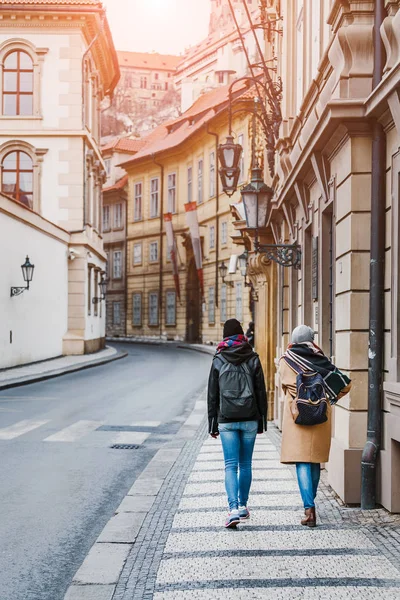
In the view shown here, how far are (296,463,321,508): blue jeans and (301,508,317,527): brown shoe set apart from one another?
52mm

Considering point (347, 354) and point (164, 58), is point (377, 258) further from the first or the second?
point (164, 58)

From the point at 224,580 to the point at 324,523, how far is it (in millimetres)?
1976

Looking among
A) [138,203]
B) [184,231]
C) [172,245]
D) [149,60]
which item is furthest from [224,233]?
[149,60]

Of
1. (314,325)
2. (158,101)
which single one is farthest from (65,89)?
(158,101)

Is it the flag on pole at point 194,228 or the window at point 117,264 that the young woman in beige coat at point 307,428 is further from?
the window at point 117,264

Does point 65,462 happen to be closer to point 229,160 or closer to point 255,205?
point 255,205

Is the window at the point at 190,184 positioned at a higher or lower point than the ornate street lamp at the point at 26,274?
higher

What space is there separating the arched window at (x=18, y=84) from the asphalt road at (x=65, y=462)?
18508 mm

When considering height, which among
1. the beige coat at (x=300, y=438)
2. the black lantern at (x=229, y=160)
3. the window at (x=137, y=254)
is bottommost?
the beige coat at (x=300, y=438)

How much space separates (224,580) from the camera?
18.0ft

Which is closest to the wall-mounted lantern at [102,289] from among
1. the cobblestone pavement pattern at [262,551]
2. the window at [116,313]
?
the window at [116,313]

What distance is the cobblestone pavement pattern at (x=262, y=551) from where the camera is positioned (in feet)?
17.4

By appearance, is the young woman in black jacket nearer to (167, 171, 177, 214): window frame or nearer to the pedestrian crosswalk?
the pedestrian crosswalk

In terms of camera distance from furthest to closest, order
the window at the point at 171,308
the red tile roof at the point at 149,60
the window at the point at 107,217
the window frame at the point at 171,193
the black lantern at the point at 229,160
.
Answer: the red tile roof at the point at 149,60
the window at the point at 107,217
the window at the point at 171,308
the window frame at the point at 171,193
the black lantern at the point at 229,160
